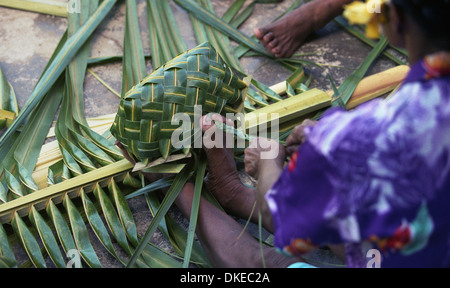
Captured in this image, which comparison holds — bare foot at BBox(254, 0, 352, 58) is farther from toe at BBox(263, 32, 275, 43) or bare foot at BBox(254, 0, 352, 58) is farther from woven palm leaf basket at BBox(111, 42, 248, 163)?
woven palm leaf basket at BBox(111, 42, 248, 163)

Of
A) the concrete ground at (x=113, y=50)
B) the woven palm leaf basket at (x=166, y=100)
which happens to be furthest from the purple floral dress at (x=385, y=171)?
the concrete ground at (x=113, y=50)

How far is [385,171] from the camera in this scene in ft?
2.80

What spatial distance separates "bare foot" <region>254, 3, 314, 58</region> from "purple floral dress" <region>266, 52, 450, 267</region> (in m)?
1.15

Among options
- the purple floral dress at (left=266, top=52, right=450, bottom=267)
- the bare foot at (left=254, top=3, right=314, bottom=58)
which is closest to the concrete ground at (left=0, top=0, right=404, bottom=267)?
the bare foot at (left=254, top=3, right=314, bottom=58)

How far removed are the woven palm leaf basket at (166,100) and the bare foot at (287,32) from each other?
22.6 inches

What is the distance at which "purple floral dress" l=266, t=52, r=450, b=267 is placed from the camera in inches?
33.1

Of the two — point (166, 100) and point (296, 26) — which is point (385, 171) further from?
point (296, 26)

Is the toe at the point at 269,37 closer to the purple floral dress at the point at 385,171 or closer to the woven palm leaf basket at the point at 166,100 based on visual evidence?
the woven palm leaf basket at the point at 166,100

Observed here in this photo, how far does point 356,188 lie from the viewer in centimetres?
87

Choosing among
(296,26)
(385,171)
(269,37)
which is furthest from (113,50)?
(385,171)

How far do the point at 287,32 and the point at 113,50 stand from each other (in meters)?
0.67

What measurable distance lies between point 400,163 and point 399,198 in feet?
0.19

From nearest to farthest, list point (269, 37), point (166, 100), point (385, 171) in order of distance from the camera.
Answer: point (385, 171) < point (166, 100) < point (269, 37)

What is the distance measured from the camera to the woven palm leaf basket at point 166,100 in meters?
1.41
